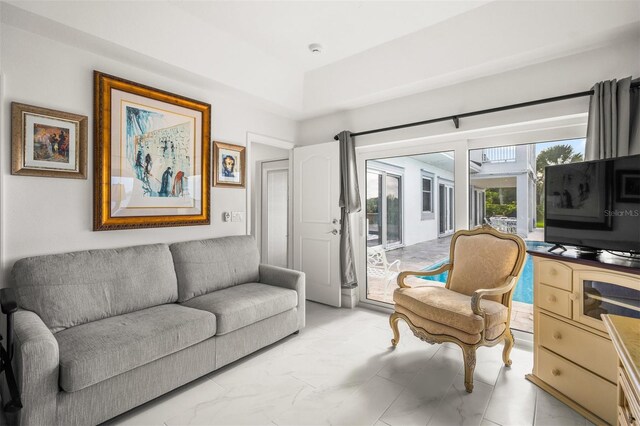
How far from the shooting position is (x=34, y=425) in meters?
1.47

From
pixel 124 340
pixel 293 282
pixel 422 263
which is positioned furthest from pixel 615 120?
pixel 124 340

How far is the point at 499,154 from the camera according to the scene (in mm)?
2941

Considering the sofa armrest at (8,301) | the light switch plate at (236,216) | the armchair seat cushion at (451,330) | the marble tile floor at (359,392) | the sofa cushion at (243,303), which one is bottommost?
the marble tile floor at (359,392)

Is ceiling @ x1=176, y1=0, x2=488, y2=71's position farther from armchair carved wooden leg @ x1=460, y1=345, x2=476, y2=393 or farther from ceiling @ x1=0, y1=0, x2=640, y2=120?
armchair carved wooden leg @ x1=460, y1=345, x2=476, y2=393

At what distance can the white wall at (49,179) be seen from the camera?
2.01 meters

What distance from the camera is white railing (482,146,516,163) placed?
2865mm

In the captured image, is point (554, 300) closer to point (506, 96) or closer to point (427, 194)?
point (427, 194)

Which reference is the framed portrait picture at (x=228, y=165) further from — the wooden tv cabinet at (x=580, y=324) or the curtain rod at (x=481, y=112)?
the wooden tv cabinet at (x=580, y=324)

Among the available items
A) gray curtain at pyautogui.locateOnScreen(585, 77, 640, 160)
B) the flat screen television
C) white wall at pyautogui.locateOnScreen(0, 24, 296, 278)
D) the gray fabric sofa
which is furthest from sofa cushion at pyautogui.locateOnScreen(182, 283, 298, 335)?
gray curtain at pyautogui.locateOnScreen(585, 77, 640, 160)

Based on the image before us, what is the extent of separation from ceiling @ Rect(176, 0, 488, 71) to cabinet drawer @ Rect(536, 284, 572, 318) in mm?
2282

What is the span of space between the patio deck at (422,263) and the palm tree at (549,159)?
9.7 inches

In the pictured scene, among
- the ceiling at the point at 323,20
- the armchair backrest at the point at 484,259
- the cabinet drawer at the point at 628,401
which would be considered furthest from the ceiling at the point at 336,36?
the cabinet drawer at the point at 628,401

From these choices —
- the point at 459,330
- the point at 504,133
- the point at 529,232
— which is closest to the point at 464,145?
the point at 504,133

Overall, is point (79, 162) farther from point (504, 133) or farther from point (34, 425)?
point (504, 133)
